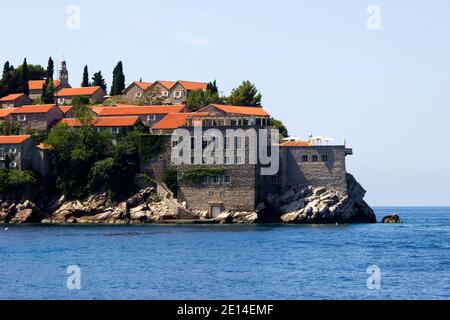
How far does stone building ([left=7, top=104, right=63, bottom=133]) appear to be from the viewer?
4280 inches

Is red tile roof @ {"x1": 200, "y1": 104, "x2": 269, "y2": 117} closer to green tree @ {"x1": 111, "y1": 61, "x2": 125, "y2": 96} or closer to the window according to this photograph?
the window

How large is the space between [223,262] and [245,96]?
190 feet

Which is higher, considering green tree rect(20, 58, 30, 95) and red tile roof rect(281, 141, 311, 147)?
green tree rect(20, 58, 30, 95)

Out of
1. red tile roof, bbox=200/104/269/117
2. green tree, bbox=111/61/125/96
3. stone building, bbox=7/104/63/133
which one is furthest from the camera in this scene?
green tree, bbox=111/61/125/96

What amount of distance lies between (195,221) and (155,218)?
4740mm

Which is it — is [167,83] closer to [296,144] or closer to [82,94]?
[82,94]

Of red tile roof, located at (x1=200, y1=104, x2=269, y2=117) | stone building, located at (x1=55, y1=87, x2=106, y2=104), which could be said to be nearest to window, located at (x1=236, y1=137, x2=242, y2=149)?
red tile roof, located at (x1=200, y1=104, x2=269, y2=117)

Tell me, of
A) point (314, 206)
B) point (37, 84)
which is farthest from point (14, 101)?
point (314, 206)

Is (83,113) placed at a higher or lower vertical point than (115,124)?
higher

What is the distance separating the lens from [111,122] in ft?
340

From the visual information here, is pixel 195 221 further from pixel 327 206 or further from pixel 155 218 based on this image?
pixel 327 206

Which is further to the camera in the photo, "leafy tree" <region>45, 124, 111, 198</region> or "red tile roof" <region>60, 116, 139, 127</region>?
"red tile roof" <region>60, 116, 139, 127</region>

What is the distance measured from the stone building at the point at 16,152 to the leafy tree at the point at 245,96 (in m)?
24.8

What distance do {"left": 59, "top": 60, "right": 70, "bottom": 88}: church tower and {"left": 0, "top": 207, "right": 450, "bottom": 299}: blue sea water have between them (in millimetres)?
52578
